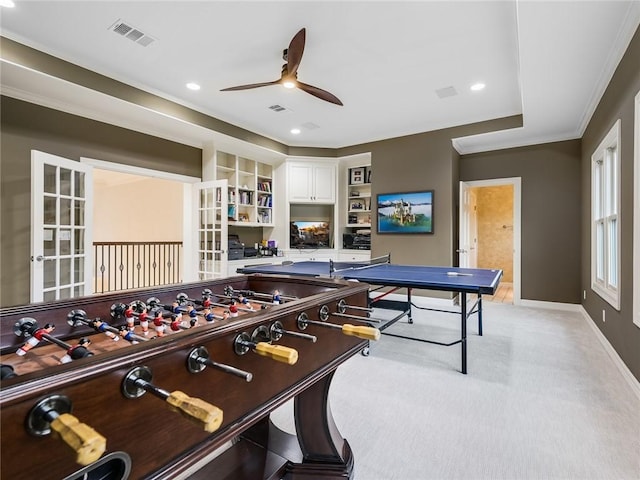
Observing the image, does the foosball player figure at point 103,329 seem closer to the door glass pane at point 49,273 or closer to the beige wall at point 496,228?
the door glass pane at point 49,273

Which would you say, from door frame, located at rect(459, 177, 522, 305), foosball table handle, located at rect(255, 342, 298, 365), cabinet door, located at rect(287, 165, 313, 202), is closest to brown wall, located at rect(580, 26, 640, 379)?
door frame, located at rect(459, 177, 522, 305)

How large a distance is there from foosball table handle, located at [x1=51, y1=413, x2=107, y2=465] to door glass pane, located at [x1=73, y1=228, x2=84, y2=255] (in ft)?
12.4

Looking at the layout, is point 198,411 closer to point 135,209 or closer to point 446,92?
point 446,92

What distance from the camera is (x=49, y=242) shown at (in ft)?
10.6

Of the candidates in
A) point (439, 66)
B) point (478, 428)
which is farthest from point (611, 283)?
point (439, 66)

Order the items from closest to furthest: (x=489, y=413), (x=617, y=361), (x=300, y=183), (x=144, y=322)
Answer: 1. (x=144, y=322)
2. (x=489, y=413)
3. (x=617, y=361)
4. (x=300, y=183)

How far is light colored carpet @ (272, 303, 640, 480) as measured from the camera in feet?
5.09

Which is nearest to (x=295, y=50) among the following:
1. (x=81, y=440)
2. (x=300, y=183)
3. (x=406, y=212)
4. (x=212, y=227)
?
(x=81, y=440)

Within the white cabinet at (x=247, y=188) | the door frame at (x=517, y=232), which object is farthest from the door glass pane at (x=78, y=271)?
the door frame at (x=517, y=232)

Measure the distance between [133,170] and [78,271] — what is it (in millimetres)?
1469

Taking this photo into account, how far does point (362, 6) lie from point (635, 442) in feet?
10.6

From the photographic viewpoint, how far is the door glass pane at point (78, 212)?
350 cm

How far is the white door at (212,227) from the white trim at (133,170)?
203 mm

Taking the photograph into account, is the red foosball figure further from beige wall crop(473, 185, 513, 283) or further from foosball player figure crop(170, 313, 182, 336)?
beige wall crop(473, 185, 513, 283)
